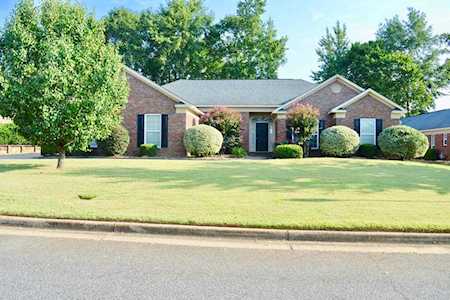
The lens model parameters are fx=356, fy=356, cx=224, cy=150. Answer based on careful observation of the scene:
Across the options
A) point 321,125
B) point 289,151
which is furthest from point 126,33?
point 289,151

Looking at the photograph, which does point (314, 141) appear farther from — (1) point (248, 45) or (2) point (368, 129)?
(1) point (248, 45)

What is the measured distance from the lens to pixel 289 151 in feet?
67.3

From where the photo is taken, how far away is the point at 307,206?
6.88 m

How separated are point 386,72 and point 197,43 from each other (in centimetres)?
2165

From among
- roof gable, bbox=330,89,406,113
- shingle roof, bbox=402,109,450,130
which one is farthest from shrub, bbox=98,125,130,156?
shingle roof, bbox=402,109,450,130

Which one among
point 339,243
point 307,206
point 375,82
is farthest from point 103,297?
point 375,82

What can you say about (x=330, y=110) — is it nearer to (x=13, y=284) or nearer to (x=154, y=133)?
(x=154, y=133)

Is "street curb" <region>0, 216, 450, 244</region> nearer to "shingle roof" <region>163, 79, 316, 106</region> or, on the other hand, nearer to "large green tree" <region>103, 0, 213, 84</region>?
"shingle roof" <region>163, 79, 316, 106</region>

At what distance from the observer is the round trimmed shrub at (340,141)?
2092cm

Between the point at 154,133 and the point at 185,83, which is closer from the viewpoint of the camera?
the point at 154,133

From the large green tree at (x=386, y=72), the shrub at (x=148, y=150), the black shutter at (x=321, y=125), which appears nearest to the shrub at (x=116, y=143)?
the shrub at (x=148, y=150)

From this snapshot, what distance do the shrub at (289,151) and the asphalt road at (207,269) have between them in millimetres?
15486

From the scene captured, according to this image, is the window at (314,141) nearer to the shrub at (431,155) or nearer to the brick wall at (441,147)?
the shrub at (431,155)

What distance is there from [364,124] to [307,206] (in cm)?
1763
